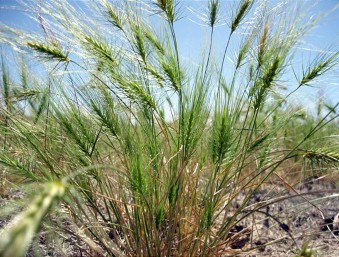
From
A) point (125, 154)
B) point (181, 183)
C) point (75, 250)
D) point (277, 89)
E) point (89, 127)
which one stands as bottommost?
point (75, 250)

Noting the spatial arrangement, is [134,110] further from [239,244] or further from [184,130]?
[239,244]

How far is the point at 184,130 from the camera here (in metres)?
1.40

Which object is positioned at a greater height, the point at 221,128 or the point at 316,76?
the point at 316,76

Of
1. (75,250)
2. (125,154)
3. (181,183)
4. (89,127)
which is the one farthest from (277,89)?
(75,250)

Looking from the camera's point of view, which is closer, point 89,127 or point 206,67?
point 89,127

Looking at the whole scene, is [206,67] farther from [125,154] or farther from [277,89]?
[125,154]

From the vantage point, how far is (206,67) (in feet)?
5.19

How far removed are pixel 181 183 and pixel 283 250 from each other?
77 centimetres

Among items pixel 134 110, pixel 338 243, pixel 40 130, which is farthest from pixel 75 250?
pixel 338 243

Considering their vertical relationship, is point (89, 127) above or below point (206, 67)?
below

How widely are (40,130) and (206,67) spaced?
2.48ft

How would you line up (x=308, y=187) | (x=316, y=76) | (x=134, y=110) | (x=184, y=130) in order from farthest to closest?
(x=308, y=187) < (x=134, y=110) < (x=316, y=76) < (x=184, y=130)

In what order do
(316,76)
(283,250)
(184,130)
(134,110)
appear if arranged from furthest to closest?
(283,250), (134,110), (316,76), (184,130)

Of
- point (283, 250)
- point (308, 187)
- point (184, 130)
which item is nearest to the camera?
point (184, 130)
